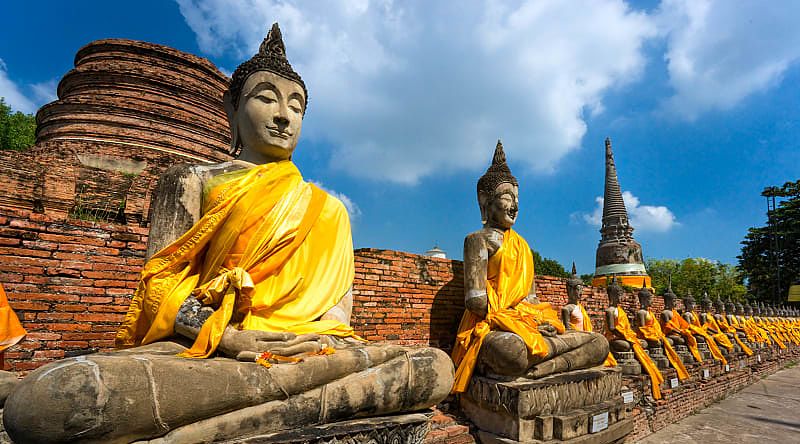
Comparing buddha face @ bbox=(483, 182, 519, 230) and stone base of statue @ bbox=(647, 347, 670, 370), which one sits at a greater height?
buddha face @ bbox=(483, 182, 519, 230)

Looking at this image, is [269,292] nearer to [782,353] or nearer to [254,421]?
[254,421]

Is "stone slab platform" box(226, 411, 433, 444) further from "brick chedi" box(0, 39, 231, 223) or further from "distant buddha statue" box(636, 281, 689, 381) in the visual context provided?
"brick chedi" box(0, 39, 231, 223)

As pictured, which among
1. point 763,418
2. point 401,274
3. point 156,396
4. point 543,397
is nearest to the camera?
point 156,396

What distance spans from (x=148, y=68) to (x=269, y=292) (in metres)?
12.0

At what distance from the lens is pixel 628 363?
21.2ft

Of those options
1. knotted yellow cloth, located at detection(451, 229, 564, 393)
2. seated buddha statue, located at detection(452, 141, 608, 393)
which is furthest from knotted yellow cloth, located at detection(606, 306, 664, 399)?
knotted yellow cloth, located at detection(451, 229, 564, 393)

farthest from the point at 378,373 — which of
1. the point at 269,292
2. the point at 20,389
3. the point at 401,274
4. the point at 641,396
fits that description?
the point at 641,396

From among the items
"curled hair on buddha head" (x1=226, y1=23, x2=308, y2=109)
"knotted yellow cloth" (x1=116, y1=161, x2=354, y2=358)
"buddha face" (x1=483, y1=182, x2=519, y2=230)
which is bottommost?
"knotted yellow cloth" (x1=116, y1=161, x2=354, y2=358)

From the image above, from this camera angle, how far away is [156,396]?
5.25 feet

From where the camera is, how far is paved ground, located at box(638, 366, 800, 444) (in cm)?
586

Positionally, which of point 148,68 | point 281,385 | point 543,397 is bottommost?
point 543,397

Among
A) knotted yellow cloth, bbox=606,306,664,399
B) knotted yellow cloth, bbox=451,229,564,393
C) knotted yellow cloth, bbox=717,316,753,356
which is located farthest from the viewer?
knotted yellow cloth, bbox=717,316,753,356

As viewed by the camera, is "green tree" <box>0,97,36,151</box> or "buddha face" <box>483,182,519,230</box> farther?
"green tree" <box>0,97,36,151</box>

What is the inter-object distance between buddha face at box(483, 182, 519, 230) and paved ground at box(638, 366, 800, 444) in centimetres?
369
